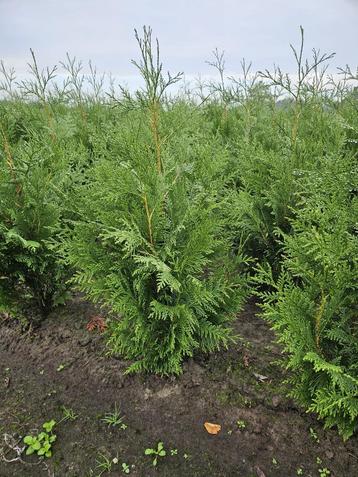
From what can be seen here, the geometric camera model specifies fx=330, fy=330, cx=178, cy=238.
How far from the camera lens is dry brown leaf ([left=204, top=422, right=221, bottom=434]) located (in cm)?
254

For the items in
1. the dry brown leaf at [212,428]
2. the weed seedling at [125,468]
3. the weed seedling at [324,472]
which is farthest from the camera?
the dry brown leaf at [212,428]

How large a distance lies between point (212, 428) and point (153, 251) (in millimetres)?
1456

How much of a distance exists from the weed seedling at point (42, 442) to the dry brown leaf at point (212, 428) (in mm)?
1176

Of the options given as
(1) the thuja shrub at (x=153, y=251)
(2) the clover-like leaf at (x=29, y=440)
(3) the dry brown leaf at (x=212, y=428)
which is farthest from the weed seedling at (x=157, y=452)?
(2) the clover-like leaf at (x=29, y=440)

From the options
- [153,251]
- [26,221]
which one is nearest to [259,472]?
[153,251]

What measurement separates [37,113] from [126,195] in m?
7.41

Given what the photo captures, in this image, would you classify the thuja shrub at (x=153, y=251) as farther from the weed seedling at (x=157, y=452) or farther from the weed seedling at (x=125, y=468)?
the weed seedling at (x=125, y=468)

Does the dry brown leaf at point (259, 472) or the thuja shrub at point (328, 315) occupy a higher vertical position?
the thuja shrub at point (328, 315)

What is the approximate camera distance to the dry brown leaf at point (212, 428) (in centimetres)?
254

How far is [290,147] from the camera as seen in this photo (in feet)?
12.8

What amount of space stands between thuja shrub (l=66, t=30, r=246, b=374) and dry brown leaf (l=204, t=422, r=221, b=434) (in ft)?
1.54

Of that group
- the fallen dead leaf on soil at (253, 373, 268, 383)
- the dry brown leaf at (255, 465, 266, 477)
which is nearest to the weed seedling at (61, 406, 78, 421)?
the dry brown leaf at (255, 465, 266, 477)

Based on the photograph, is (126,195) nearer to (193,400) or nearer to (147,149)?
(147,149)

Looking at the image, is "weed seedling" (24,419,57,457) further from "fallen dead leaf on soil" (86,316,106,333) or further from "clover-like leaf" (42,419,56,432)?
"fallen dead leaf on soil" (86,316,106,333)
